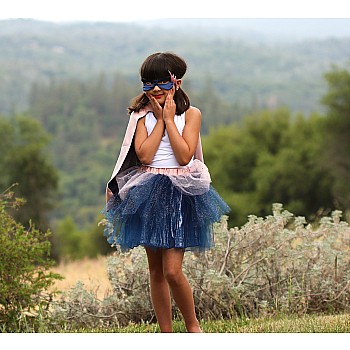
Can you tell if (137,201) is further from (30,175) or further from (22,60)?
(22,60)

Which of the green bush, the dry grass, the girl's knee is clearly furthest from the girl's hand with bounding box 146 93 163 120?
the dry grass

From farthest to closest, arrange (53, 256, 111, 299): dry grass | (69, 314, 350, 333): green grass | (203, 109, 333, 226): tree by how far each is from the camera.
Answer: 1. (203, 109, 333, 226): tree
2. (53, 256, 111, 299): dry grass
3. (69, 314, 350, 333): green grass

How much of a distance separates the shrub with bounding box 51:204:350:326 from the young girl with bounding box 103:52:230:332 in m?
1.64

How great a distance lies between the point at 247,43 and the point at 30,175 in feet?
369

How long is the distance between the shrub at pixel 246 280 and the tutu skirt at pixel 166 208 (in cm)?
170

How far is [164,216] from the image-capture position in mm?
4707

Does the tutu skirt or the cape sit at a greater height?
the cape

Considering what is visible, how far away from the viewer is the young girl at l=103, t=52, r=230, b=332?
184 inches

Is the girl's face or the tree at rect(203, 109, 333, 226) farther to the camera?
the tree at rect(203, 109, 333, 226)

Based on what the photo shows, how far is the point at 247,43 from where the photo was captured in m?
158

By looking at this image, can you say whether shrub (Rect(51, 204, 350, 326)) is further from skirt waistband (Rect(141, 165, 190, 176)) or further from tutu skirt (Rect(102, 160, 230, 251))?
skirt waistband (Rect(141, 165, 190, 176))

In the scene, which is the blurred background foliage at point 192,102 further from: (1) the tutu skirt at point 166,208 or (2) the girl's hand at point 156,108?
(2) the girl's hand at point 156,108

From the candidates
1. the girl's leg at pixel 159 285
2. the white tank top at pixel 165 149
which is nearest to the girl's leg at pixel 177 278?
the girl's leg at pixel 159 285

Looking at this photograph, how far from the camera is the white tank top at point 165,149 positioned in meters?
4.77
